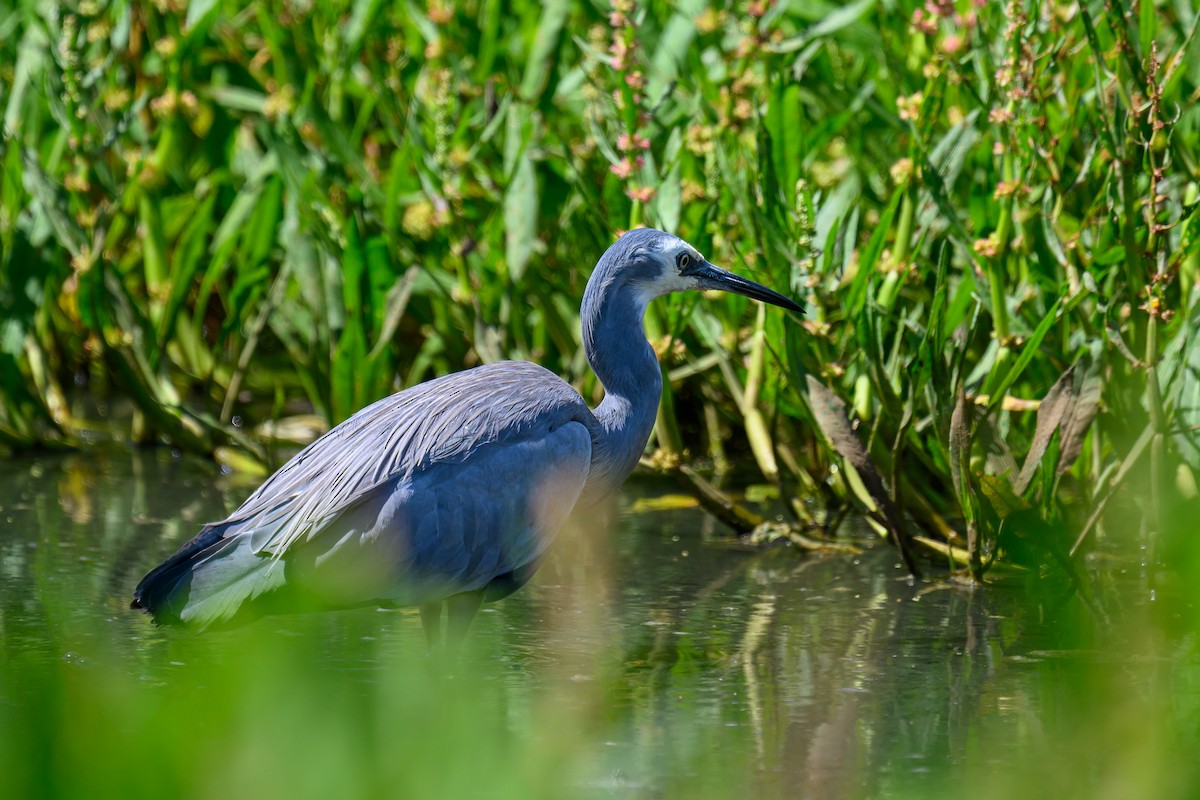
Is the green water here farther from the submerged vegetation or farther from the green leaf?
the green leaf

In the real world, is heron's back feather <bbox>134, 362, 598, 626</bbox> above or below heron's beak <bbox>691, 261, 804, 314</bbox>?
below

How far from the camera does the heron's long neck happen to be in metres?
4.57

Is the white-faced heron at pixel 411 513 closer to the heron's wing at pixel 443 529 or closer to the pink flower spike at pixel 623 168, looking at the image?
the heron's wing at pixel 443 529

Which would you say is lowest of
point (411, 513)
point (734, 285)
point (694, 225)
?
point (411, 513)

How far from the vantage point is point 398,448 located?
13.6ft

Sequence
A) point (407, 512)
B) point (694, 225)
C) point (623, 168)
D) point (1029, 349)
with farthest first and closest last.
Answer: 1. point (694, 225)
2. point (623, 168)
3. point (1029, 349)
4. point (407, 512)

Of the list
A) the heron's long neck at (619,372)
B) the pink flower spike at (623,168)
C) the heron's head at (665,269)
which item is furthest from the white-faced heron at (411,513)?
the pink flower spike at (623,168)

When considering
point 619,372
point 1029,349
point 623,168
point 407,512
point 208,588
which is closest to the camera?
point 208,588

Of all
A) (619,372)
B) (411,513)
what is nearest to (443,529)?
(411,513)

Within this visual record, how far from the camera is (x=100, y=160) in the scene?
6.50 m

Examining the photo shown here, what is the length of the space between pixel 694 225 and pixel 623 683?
219 centimetres

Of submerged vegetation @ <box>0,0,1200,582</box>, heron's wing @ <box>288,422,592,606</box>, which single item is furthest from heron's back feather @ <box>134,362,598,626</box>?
submerged vegetation @ <box>0,0,1200,582</box>

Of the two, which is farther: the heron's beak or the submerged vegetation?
the submerged vegetation

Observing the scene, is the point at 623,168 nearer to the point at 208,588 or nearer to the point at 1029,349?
the point at 1029,349
